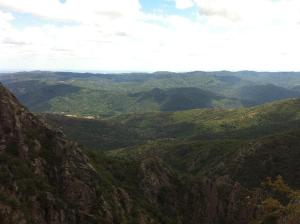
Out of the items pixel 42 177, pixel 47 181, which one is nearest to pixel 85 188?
pixel 47 181

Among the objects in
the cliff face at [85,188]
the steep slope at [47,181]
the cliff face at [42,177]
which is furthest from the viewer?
the cliff face at [85,188]

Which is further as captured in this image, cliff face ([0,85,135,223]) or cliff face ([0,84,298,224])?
cliff face ([0,84,298,224])

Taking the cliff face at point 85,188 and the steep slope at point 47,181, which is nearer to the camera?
the steep slope at point 47,181

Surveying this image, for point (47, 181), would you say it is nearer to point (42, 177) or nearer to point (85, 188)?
point (42, 177)

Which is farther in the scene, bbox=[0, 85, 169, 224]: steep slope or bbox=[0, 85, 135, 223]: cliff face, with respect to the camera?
bbox=[0, 85, 169, 224]: steep slope

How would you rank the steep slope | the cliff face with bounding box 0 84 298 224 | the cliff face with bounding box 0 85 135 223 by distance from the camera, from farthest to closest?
the cliff face with bounding box 0 84 298 224 → the steep slope → the cliff face with bounding box 0 85 135 223

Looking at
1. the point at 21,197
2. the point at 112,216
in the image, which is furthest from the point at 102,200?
the point at 21,197

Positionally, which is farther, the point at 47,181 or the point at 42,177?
the point at 47,181

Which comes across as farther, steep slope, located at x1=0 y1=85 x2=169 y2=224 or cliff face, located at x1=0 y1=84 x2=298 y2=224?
cliff face, located at x1=0 y1=84 x2=298 y2=224

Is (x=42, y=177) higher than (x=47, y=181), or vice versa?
(x=42, y=177)

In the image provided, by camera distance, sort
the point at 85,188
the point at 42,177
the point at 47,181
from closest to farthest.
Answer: the point at 42,177
the point at 47,181
the point at 85,188

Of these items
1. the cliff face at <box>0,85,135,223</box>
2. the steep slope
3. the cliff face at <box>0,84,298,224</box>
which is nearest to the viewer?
the cliff face at <box>0,85,135,223</box>

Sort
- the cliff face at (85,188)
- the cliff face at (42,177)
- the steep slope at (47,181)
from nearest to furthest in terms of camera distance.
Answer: the cliff face at (42,177)
the steep slope at (47,181)
the cliff face at (85,188)

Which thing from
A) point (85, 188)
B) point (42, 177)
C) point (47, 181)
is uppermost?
point (42, 177)
